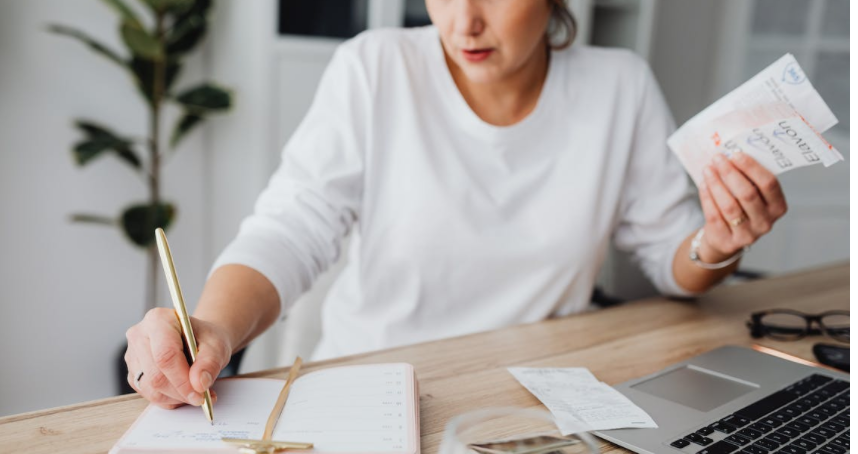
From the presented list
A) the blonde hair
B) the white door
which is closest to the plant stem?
the blonde hair

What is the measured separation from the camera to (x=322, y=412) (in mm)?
751

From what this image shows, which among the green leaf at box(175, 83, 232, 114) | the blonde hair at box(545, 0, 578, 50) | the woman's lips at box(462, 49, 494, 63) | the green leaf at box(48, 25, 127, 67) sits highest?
the blonde hair at box(545, 0, 578, 50)

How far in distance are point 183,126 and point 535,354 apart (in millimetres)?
1726

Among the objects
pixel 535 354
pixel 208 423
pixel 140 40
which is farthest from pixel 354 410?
pixel 140 40

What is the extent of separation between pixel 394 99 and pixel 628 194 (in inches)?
19.4

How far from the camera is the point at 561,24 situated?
141 centimetres

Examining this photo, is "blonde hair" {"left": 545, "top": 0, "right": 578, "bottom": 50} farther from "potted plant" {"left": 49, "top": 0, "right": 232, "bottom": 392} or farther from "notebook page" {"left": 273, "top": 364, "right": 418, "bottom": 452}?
"potted plant" {"left": 49, "top": 0, "right": 232, "bottom": 392}

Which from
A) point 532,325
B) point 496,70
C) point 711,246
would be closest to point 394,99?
point 496,70

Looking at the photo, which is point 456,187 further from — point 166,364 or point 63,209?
point 63,209

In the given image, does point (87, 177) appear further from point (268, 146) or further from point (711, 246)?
point (711, 246)

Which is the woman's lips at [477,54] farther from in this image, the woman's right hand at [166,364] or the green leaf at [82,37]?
the green leaf at [82,37]

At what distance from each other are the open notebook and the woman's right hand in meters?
0.02

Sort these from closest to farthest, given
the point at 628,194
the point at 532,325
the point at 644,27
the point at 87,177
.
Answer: the point at 532,325, the point at 628,194, the point at 87,177, the point at 644,27

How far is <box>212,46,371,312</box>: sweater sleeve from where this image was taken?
1.07 metres
